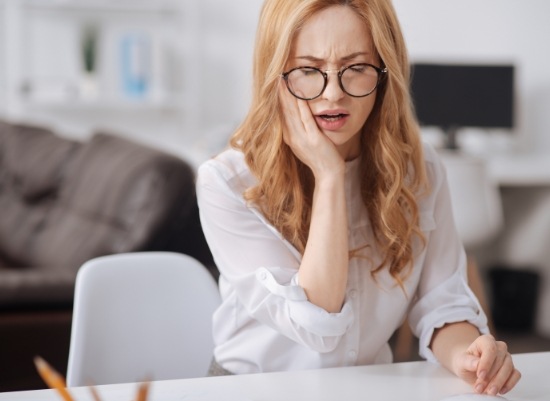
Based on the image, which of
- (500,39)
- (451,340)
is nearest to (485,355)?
(451,340)

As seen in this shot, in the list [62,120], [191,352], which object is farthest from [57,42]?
[191,352]

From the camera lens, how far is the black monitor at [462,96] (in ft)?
14.2

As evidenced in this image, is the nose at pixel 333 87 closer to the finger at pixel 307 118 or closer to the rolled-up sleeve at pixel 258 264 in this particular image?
the finger at pixel 307 118

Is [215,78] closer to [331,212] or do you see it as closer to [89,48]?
[89,48]

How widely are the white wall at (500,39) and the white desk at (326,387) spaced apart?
3.23 metres

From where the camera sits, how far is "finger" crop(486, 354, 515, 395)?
123 cm

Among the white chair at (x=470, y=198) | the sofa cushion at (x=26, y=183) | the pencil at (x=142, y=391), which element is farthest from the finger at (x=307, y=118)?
the sofa cushion at (x=26, y=183)

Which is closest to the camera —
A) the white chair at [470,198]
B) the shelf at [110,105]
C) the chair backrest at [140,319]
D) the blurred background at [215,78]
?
the chair backrest at [140,319]

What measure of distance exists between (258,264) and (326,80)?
308 mm

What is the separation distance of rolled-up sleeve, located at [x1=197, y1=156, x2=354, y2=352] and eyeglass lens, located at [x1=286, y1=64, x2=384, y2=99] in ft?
0.62

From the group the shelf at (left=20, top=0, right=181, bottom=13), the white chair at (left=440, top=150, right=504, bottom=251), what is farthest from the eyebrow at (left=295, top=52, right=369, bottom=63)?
the shelf at (left=20, top=0, right=181, bottom=13)

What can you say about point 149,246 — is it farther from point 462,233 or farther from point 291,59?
point 291,59

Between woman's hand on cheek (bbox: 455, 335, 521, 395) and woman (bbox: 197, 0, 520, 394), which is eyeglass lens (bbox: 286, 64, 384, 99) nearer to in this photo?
woman (bbox: 197, 0, 520, 394)

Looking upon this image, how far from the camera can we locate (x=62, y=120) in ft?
16.9
